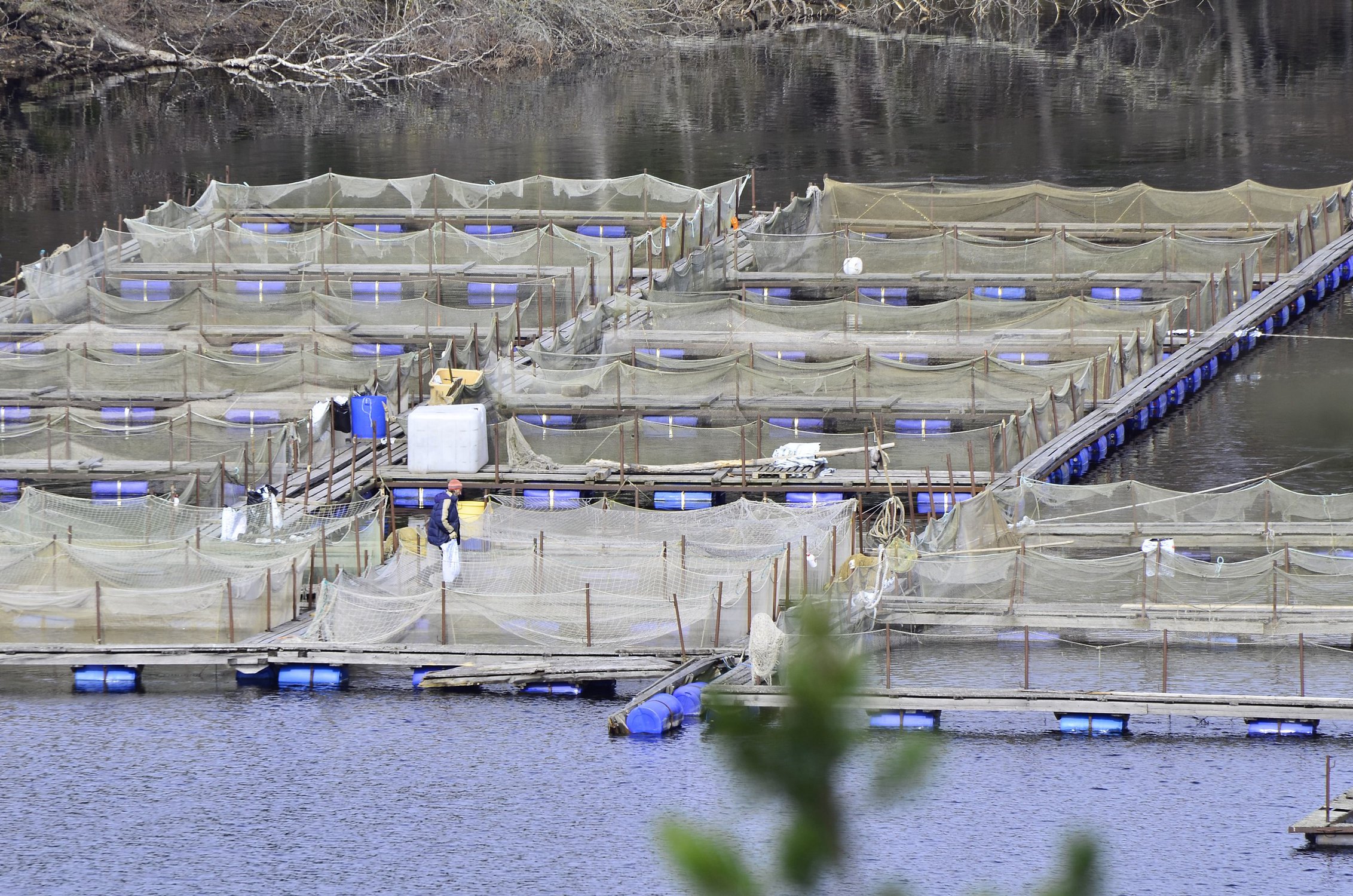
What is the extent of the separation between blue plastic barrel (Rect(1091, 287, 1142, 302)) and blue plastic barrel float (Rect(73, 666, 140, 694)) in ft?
98.6

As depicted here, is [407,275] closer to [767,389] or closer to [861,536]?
[767,389]

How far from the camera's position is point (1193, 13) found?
11694cm

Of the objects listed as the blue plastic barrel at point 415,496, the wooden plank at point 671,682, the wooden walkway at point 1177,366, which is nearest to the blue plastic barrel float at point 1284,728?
the wooden plank at point 671,682

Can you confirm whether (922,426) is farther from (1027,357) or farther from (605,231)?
(605,231)

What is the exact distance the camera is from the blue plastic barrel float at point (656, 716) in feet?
112

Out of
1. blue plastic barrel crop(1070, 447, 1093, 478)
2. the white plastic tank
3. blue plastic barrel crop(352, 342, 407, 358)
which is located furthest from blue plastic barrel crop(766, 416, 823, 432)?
blue plastic barrel crop(352, 342, 407, 358)

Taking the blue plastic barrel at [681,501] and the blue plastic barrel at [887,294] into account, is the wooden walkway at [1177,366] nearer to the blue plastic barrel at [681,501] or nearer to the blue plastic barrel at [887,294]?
the blue plastic barrel at [681,501]

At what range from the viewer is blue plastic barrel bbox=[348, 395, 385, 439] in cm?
4731

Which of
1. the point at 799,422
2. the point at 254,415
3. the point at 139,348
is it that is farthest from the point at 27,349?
the point at 799,422

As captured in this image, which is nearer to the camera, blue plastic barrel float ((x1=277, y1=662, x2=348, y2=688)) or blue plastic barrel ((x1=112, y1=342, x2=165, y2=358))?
blue plastic barrel float ((x1=277, y1=662, x2=348, y2=688))

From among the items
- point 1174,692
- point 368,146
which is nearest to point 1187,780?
point 1174,692

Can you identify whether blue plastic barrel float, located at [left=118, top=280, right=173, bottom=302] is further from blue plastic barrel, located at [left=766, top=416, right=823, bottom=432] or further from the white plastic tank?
blue plastic barrel, located at [left=766, top=416, right=823, bottom=432]

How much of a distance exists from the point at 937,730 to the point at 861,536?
22.6 feet

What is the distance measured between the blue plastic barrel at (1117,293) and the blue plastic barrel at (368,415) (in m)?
20.4
